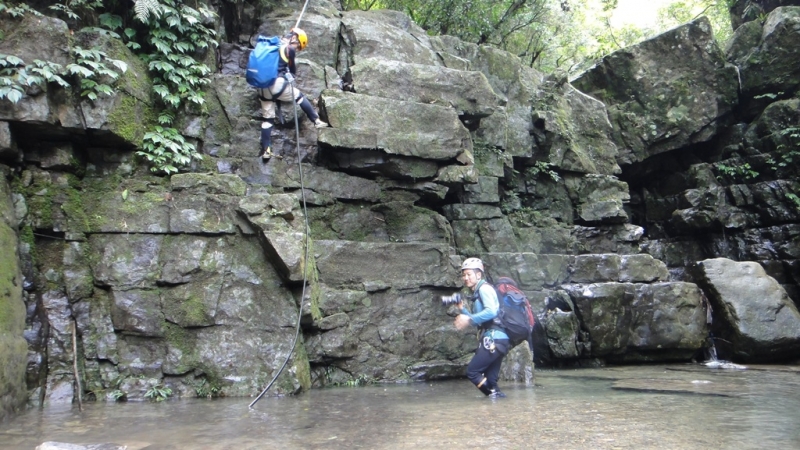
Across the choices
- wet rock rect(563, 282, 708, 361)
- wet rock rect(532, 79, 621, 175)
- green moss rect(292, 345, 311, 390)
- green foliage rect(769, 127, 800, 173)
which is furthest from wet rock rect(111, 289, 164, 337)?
green foliage rect(769, 127, 800, 173)

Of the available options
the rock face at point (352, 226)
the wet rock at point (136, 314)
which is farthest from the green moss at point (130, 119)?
Answer: the wet rock at point (136, 314)

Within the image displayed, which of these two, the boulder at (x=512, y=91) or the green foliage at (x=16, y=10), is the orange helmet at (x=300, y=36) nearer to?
the green foliage at (x=16, y=10)

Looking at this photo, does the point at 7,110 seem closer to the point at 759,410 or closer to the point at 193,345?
the point at 193,345

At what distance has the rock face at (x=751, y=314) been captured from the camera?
35.4 ft

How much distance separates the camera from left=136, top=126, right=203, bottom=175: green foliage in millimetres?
8609

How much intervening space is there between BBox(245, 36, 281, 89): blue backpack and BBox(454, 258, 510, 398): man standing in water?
4784 mm

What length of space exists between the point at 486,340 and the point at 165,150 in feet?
18.0

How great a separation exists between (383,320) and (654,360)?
562 cm

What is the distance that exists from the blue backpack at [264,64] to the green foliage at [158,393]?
4.80 m

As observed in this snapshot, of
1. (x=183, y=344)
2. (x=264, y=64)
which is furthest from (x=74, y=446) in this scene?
(x=264, y=64)

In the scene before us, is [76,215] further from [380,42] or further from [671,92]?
[671,92]

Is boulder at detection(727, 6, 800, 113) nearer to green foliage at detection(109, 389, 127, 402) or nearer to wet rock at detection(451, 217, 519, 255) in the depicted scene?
wet rock at detection(451, 217, 519, 255)

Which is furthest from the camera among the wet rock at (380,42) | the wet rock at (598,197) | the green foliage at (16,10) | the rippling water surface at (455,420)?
the wet rock at (598,197)

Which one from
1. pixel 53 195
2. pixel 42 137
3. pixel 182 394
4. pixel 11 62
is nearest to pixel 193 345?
pixel 182 394
